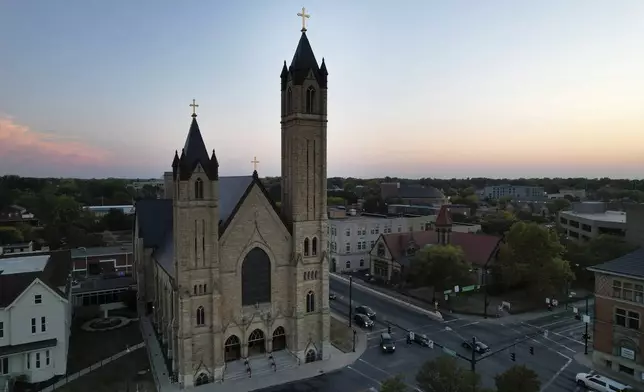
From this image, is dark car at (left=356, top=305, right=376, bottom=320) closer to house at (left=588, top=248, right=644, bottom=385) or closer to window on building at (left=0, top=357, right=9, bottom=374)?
house at (left=588, top=248, right=644, bottom=385)

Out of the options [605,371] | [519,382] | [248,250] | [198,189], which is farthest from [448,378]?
[605,371]

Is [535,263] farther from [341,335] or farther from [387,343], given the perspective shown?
[341,335]

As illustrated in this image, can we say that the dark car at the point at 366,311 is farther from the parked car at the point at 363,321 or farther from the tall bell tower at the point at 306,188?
the tall bell tower at the point at 306,188

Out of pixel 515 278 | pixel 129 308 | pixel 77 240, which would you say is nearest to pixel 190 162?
pixel 129 308

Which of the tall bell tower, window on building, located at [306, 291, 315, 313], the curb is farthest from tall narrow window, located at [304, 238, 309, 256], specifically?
the curb

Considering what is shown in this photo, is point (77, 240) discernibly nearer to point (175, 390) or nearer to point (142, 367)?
point (142, 367)
